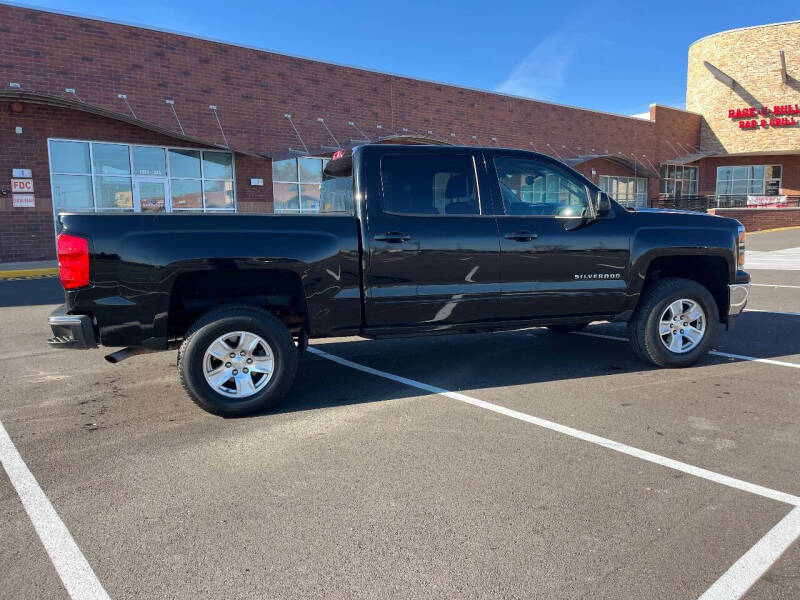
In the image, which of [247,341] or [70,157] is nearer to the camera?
[247,341]

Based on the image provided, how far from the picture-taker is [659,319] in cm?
560

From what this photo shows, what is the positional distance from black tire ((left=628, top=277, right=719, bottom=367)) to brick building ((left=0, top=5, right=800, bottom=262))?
436 inches

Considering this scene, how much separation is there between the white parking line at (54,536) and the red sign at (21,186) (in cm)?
1564

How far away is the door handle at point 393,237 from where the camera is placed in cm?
470

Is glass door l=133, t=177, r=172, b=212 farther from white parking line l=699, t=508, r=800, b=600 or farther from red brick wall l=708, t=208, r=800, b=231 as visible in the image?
red brick wall l=708, t=208, r=800, b=231

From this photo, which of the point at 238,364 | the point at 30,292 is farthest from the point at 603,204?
the point at 30,292

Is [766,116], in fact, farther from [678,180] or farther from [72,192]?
[72,192]

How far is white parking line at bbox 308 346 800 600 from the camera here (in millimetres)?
2428

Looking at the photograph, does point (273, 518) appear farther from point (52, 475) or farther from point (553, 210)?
point (553, 210)

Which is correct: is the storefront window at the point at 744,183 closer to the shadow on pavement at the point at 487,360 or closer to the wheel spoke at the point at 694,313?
the shadow on pavement at the point at 487,360

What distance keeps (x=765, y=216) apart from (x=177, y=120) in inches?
1248

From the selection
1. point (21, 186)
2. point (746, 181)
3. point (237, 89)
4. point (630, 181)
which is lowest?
point (21, 186)

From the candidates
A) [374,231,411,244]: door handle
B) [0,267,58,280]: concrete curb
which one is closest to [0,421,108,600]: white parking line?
[374,231,411,244]: door handle

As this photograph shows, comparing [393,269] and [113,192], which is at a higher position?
[113,192]
